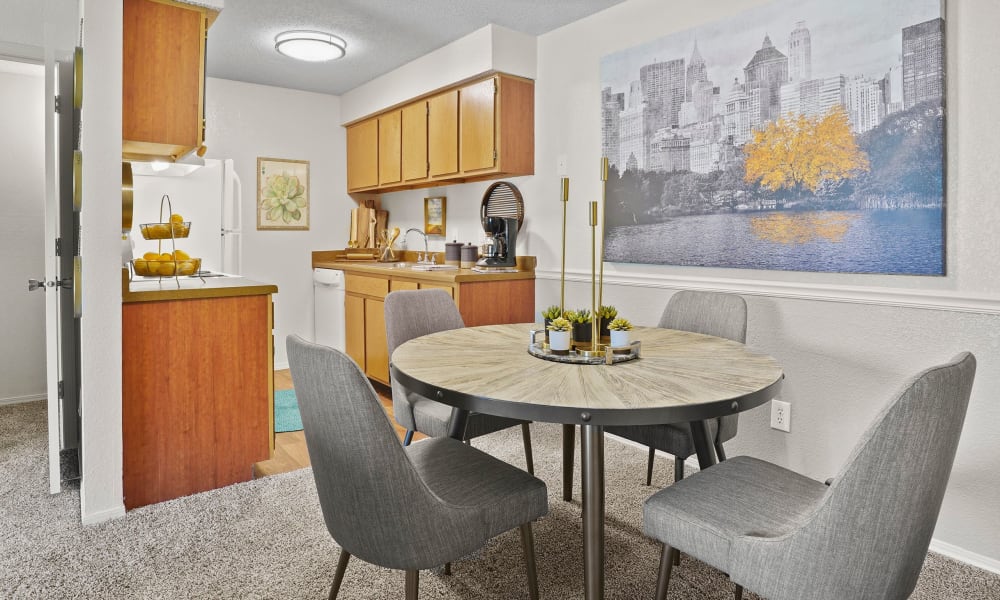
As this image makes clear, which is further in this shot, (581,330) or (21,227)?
(21,227)

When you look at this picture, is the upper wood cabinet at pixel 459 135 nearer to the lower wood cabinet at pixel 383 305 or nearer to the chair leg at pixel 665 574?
the lower wood cabinet at pixel 383 305

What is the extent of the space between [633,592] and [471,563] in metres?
0.51

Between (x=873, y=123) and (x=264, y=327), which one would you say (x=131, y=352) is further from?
(x=873, y=123)

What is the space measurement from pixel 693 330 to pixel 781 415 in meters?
0.57

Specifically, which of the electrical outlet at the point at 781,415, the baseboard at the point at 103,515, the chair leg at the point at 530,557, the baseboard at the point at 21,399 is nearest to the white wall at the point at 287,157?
the baseboard at the point at 21,399

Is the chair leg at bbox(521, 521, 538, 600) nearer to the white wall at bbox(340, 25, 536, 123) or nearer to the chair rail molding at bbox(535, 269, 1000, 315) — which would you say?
the chair rail molding at bbox(535, 269, 1000, 315)

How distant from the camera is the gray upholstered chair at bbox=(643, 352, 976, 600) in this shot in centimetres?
103

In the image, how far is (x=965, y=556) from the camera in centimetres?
210

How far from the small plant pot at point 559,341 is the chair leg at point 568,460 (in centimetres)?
64

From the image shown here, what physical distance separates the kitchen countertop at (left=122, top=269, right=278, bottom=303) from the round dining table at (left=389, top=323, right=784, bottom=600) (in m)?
1.04

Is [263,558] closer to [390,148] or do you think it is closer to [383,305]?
[383,305]

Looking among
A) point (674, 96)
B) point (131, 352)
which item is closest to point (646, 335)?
point (674, 96)

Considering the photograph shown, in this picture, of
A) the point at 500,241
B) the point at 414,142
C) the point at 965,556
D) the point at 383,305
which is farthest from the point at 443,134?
the point at 965,556

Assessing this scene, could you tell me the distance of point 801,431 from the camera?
2.52m
